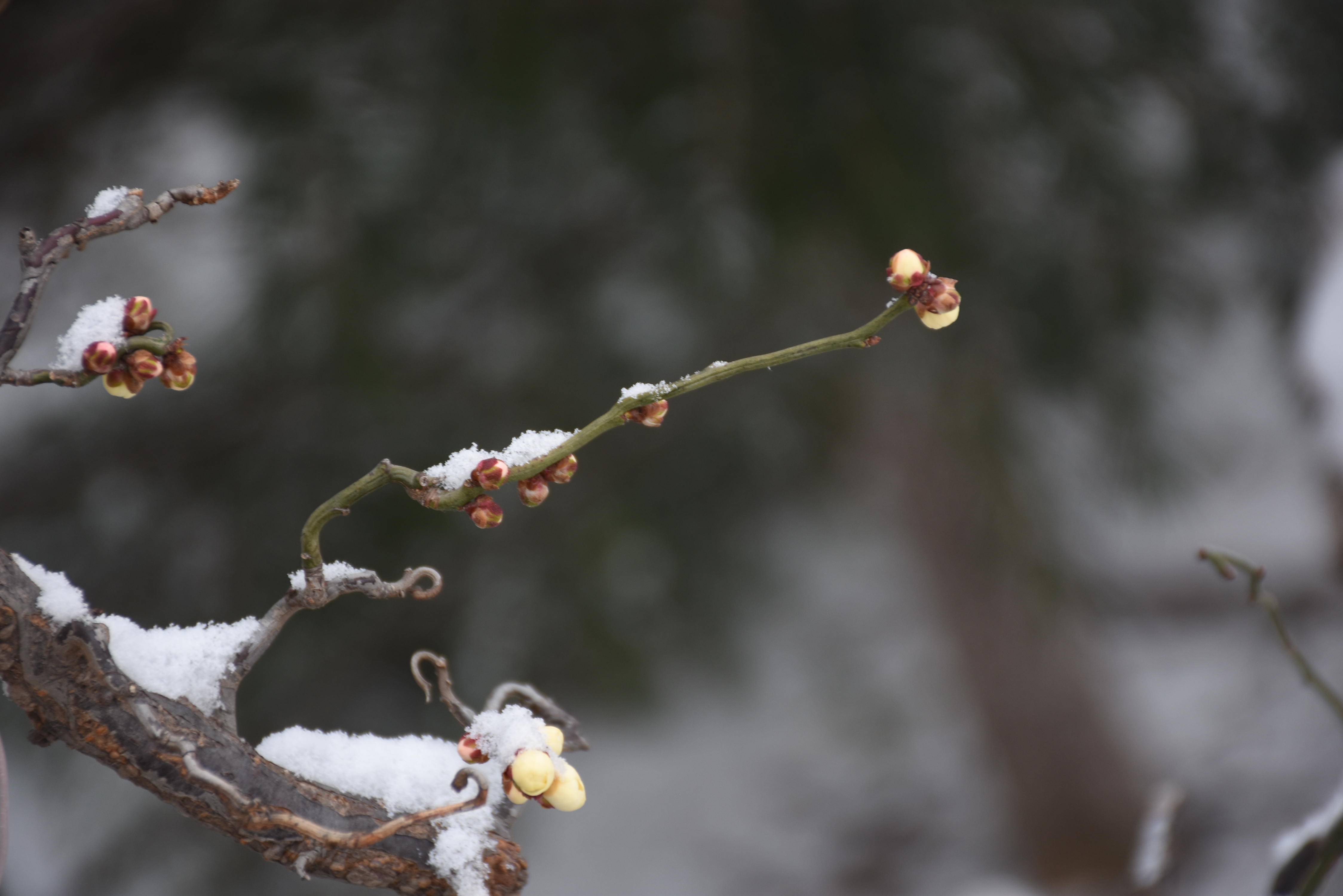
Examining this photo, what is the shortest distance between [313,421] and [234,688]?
0.60 meters

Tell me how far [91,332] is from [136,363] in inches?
1.1

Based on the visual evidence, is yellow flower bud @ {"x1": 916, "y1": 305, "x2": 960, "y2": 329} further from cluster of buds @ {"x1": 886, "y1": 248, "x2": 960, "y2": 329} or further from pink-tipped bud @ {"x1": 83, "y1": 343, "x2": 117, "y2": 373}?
pink-tipped bud @ {"x1": 83, "y1": 343, "x2": 117, "y2": 373}

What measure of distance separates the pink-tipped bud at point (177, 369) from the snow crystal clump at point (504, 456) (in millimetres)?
75

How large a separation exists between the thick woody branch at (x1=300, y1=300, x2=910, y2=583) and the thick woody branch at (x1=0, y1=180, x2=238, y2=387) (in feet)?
0.25

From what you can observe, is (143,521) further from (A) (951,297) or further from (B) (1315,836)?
(B) (1315,836)

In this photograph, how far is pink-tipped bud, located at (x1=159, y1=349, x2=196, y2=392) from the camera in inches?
9.4

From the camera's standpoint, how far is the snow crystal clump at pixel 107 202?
242mm

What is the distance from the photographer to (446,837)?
282 mm

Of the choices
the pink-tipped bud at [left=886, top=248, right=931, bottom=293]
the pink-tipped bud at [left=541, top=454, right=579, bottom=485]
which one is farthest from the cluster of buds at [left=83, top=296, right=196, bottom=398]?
the pink-tipped bud at [left=886, top=248, right=931, bottom=293]

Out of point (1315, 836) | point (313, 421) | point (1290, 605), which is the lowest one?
point (1315, 836)

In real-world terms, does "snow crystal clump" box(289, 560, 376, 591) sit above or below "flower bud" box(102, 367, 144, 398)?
below

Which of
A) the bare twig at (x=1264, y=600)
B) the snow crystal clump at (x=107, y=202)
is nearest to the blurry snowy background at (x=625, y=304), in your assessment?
the bare twig at (x=1264, y=600)

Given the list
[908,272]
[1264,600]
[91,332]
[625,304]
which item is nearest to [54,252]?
[91,332]

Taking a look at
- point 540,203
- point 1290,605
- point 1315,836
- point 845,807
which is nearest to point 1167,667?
point 1290,605
